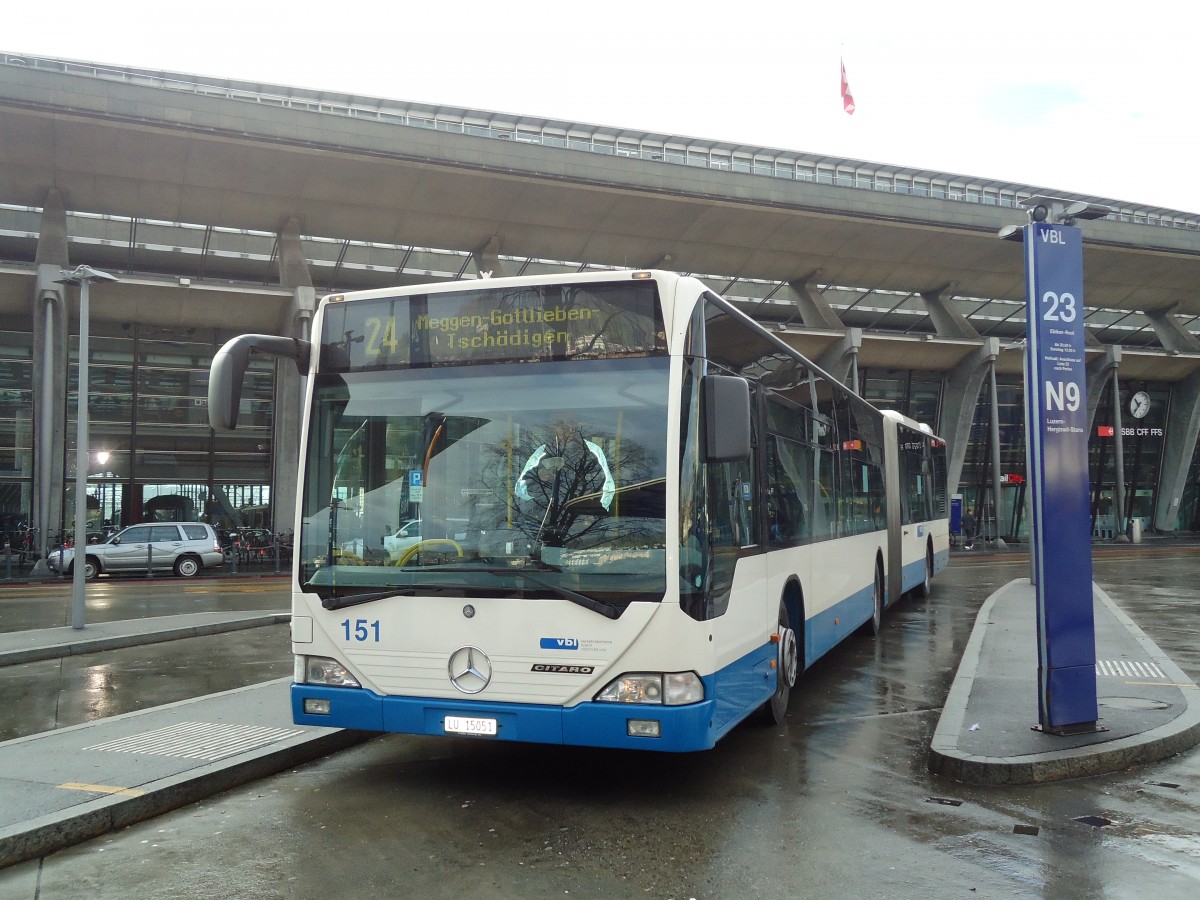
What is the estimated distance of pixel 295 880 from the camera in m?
4.82

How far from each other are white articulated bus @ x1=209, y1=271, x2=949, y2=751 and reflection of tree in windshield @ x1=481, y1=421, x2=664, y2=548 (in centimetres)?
1

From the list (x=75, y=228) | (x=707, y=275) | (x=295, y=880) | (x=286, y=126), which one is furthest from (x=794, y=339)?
(x=295, y=880)

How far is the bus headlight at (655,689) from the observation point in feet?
18.6

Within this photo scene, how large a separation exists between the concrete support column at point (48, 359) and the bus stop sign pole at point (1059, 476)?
83.6ft

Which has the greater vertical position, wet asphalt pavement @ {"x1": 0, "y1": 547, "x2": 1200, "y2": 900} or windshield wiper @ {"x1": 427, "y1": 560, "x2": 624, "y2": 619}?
windshield wiper @ {"x1": 427, "y1": 560, "x2": 624, "y2": 619}

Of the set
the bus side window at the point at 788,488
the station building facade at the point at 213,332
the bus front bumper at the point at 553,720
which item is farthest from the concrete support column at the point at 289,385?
the bus front bumper at the point at 553,720

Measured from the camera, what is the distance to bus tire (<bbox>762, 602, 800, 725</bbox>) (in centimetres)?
784

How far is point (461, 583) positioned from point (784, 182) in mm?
29637

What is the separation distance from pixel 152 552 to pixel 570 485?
77.1 feet

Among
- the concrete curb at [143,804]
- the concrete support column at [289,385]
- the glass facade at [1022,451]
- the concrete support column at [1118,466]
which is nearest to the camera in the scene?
the concrete curb at [143,804]

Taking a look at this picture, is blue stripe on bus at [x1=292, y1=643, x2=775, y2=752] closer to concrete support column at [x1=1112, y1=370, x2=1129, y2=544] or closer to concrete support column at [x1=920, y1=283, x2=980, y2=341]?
concrete support column at [x1=920, y1=283, x2=980, y2=341]

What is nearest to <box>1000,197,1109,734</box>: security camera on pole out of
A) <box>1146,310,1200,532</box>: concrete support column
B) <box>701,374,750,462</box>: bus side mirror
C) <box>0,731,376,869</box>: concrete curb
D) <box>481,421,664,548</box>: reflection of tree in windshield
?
<box>701,374,750,462</box>: bus side mirror

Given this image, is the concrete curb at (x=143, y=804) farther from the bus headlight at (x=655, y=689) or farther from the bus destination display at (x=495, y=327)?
the bus destination display at (x=495, y=327)

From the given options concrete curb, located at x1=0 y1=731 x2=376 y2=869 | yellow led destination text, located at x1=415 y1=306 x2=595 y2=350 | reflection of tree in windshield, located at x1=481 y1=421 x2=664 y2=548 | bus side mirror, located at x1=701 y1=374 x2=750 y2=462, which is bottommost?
concrete curb, located at x1=0 y1=731 x2=376 y2=869
